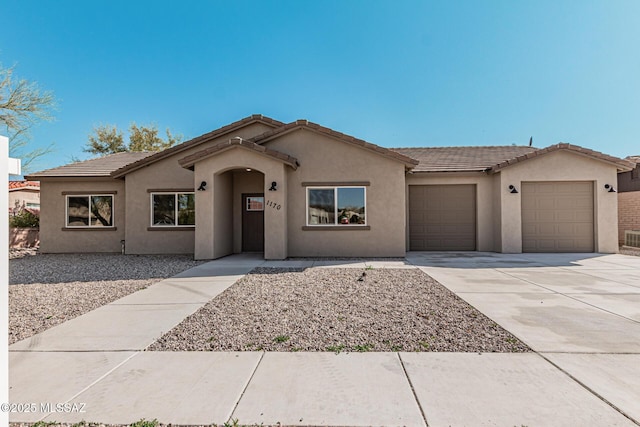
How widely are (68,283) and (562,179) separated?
16.9 m

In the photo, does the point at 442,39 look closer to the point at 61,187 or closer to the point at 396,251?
the point at 396,251

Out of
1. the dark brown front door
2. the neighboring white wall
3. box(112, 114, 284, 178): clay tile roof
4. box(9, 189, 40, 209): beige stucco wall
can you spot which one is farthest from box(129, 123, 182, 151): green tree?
the neighboring white wall

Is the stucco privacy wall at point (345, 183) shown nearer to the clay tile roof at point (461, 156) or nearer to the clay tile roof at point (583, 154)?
the clay tile roof at point (461, 156)

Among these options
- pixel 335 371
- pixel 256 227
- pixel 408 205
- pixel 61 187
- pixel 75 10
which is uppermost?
pixel 75 10

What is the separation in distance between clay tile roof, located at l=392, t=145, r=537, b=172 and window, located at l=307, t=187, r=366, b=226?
3415mm

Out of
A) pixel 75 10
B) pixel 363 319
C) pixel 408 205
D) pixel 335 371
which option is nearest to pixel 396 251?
pixel 408 205

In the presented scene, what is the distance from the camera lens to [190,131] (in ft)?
128

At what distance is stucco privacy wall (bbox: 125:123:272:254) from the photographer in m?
12.7

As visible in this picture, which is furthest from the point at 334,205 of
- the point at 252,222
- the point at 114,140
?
the point at 114,140

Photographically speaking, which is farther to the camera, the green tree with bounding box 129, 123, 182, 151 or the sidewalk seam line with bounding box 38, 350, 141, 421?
the green tree with bounding box 129, 123, 182, 151

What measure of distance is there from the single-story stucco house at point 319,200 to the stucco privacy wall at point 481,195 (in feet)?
0.14

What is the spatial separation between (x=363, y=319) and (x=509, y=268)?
6401 mm

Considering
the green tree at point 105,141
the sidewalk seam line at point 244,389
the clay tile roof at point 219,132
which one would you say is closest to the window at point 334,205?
the clay tile roof at point 219,132

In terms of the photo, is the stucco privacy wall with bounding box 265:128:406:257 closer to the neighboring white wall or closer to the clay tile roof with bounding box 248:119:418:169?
the clay tile roof with bounding box 248:119:418:169
